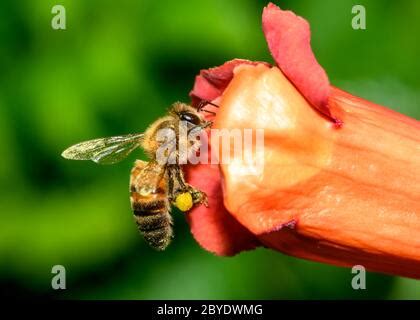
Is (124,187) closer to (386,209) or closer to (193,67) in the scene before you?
(193,67)

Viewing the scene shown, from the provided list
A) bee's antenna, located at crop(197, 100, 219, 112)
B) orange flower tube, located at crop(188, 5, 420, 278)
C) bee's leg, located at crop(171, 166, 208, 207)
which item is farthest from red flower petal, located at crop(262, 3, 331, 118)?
bee's leg, located at crop(171, 166, 208, 207)

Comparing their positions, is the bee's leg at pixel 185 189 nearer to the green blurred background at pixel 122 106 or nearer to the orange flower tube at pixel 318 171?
the orange flower tube at pixel 318 171

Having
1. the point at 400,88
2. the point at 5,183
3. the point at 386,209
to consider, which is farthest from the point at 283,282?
the point at 386,209

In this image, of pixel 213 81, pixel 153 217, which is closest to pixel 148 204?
pixel 153 217

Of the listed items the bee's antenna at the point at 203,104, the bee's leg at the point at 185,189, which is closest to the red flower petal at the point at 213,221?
the bee's leg at the point at 185,189

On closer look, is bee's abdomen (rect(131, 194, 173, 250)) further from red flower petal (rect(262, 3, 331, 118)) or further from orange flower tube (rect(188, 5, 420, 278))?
red flower petal (rect(262, 3, 331, 118))
